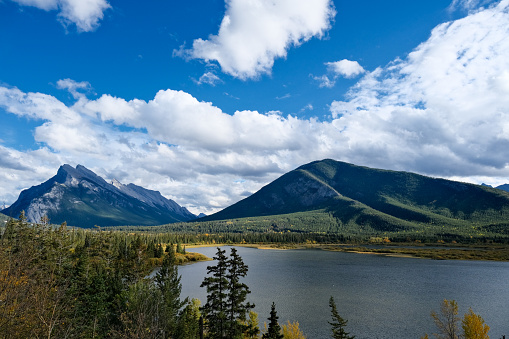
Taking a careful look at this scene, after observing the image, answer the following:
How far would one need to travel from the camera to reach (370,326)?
55.8 meters

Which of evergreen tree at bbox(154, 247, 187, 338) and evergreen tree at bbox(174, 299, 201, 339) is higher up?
evergreen tree at bbox(154, 247, 187, 338)

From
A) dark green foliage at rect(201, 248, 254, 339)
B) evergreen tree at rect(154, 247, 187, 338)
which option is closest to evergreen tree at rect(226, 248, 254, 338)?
dark green foliage at rect(201, 248, 254, 339)

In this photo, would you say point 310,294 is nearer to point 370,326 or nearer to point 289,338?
point 370,326

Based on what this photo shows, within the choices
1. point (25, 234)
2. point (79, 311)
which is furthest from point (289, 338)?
point (25, 234)

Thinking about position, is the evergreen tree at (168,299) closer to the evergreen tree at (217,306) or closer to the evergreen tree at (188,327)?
the evergreen tree at (188,327)

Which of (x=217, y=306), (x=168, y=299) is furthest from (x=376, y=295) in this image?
(x=217, y=306)

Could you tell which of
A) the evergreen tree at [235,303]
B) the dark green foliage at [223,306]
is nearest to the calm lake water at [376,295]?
the evergreen tree at [235,303]

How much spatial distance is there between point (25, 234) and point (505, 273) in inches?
6581

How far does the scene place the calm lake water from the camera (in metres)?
56.3

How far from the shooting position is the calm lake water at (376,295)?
185ft

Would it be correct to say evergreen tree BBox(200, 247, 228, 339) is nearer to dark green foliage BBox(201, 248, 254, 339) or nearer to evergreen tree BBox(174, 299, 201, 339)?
dark green foliage BBox(201, 248, 254, 339)

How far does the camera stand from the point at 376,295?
79.9 m

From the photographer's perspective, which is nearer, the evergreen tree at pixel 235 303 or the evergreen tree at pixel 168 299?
the evergreen tree at pixel 235 303

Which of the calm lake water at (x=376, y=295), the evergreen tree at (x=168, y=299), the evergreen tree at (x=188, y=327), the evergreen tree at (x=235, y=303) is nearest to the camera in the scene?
the evergreen tree at (x=235, y=303)
